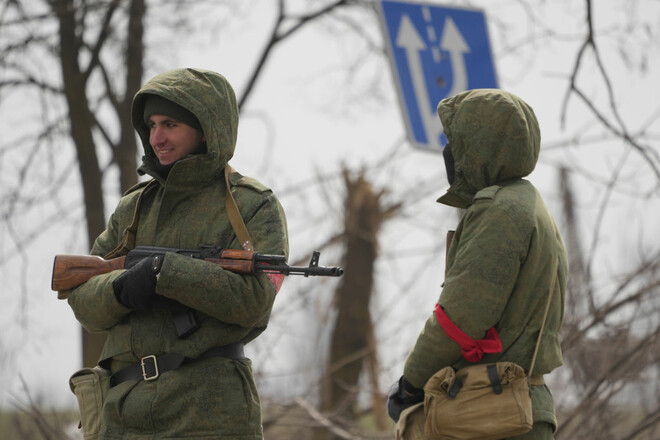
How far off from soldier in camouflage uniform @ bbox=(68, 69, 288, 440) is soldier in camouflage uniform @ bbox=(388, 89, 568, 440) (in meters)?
0.58

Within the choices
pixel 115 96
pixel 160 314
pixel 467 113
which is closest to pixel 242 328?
pixel 160 314

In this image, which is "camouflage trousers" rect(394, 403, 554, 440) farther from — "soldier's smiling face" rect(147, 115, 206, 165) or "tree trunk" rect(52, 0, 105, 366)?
"tree trunk" rect(52, 0, 105, 366)

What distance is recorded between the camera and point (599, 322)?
20.2ft

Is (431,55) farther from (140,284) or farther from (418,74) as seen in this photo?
(140,284)

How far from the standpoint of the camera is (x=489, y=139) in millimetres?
3277

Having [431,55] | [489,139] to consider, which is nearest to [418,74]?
[431,55]

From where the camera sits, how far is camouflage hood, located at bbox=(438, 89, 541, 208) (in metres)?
3.27

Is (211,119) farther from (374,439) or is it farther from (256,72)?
(256,72)

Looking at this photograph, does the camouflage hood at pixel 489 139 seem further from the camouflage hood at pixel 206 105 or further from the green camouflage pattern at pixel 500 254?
the camouflage hood at pixel 206 105

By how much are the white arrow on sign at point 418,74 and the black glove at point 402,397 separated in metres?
1.93

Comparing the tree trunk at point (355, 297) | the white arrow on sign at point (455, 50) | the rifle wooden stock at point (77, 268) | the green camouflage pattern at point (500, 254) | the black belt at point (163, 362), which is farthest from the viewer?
the tree trunk at point (355, 297)

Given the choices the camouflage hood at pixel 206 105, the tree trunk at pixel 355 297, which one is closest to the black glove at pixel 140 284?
the camouflage hood at pixel 206 105

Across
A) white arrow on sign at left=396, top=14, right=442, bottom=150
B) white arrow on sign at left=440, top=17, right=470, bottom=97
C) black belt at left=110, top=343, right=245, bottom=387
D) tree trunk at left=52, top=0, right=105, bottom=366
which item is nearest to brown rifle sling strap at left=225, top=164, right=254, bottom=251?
black belt at left=110, top=343, right=245, bottom=387

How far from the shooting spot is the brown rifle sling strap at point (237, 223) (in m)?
3.28
